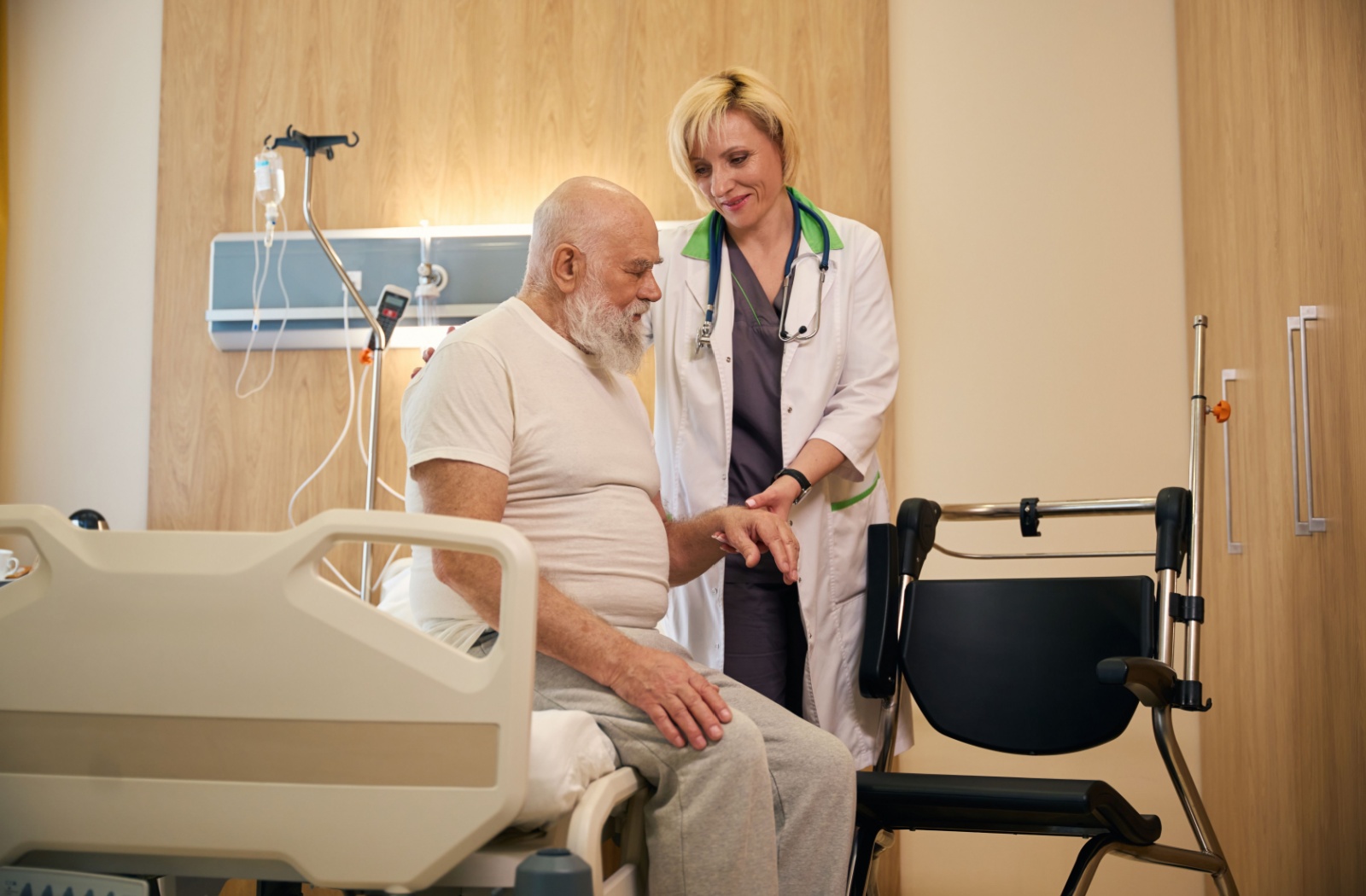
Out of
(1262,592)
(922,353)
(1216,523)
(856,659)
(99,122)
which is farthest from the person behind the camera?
(99,122)

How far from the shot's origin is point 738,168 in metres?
2.15

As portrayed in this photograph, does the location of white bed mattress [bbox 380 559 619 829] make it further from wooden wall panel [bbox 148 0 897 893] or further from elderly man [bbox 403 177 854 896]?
wooden wall panel [bbox 148 0 897 893]

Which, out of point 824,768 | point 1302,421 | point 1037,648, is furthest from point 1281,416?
point 824,768

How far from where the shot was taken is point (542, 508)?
158cm

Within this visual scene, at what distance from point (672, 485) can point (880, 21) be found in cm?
142

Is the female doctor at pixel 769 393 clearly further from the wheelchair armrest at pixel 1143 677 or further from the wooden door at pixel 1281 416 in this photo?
the wooden door at pixel 1281 416

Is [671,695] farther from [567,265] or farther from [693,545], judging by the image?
[567,265]

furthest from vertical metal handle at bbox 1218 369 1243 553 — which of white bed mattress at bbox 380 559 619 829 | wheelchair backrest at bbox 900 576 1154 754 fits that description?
white bed mattress at bbox 380 559 619 829

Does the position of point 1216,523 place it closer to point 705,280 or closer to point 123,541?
point 705,280

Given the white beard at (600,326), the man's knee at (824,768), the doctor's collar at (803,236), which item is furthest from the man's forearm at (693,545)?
the doctor's collar at (803,236)

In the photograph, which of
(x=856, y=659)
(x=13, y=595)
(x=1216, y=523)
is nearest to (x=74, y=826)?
(x=13, y=595)

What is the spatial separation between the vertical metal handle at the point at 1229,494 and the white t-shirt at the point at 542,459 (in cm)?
142

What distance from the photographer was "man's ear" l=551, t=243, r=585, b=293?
1.74 m

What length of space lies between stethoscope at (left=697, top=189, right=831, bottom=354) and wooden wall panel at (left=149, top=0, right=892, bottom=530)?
0.66m
